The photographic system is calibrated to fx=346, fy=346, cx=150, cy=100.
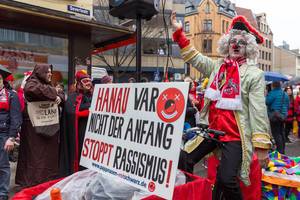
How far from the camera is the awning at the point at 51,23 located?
6602 mm

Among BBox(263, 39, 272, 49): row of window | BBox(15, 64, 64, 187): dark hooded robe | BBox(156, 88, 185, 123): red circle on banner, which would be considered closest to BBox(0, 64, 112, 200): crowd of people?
BBox(15, 64, 64, 187): dark hooded robe

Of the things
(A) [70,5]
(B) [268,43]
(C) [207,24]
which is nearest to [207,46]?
(C) [207,24]

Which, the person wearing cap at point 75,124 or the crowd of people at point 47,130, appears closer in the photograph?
the crowd of people at point 47,130

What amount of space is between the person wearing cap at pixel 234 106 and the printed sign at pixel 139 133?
0.74 meters

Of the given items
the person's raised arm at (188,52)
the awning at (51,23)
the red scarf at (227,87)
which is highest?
the awning at (51,23)

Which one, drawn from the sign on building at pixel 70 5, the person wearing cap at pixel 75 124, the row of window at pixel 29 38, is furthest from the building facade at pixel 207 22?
the person wearing cap at pixel 75 124

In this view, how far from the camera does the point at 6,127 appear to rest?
428cm

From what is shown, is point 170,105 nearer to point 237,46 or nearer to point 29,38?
point 237,46

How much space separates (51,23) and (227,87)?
5.96m

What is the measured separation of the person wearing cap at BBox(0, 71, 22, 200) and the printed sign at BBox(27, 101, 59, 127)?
0.30 metres

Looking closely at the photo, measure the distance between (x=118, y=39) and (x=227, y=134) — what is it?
264 inches

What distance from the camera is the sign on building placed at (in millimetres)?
8532

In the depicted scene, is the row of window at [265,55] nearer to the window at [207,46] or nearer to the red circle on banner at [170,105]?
the window at [207,46]

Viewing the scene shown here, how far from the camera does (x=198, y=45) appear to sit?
50.4m
